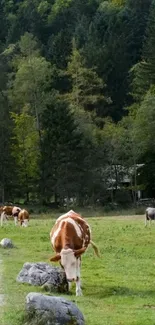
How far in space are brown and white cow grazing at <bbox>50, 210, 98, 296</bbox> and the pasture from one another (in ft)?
2.11

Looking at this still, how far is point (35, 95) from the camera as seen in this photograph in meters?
97.8

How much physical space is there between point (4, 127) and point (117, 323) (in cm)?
6847

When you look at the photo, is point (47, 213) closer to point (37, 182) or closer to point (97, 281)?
point (37, 182)

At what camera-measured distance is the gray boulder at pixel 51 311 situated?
12992mm

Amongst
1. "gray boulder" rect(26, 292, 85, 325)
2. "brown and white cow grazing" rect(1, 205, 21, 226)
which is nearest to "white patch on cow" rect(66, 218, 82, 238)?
"gray boulder" rect(26, 292, 85, 325)

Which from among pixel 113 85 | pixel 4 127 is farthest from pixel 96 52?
pixel 4 127

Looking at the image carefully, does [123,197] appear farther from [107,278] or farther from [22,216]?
[107,278]

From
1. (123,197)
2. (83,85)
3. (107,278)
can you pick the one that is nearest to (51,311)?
(107,278)

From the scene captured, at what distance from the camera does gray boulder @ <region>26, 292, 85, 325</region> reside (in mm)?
12992

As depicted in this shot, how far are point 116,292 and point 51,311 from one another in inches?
226

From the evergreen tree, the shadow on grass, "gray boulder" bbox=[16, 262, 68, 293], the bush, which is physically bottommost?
the shadow on grass

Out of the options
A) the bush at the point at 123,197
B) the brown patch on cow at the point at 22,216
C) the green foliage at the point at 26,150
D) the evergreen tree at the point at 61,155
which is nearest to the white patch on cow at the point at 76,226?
the brown patch on cow at the point at 22,216

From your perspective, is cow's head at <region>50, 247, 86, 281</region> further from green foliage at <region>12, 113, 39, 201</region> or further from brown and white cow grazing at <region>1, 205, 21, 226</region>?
green foliage at <region>12, 113, 39, 201</region>

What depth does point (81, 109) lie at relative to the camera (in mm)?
94250
